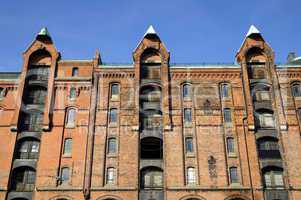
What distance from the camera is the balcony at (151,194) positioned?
31.9m

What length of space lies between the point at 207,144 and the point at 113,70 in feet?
37.9

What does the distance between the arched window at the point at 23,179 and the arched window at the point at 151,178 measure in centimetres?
936

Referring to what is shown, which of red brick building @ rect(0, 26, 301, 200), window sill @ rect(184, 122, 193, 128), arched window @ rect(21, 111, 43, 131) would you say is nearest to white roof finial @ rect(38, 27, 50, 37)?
red brick building @ rect(0, 26, 301, 200)

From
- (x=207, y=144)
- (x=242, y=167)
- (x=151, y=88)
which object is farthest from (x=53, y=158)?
(x=242, y=167)

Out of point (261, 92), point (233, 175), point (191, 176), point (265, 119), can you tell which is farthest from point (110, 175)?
point (261, 92)

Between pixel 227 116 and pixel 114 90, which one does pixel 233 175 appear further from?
pixel 114 90

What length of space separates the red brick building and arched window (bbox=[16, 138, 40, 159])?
9cm

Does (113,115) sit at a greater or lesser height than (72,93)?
lesser

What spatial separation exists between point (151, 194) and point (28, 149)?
1160cm

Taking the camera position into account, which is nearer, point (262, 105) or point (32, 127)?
point (32, 127)

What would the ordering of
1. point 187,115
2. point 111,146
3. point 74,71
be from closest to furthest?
1. point 111,146
2. point 187,115
3. point 74,71

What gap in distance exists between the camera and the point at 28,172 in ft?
109

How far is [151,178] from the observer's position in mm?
33062

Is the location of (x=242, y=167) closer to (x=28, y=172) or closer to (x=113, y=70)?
(x=113, y=70)
